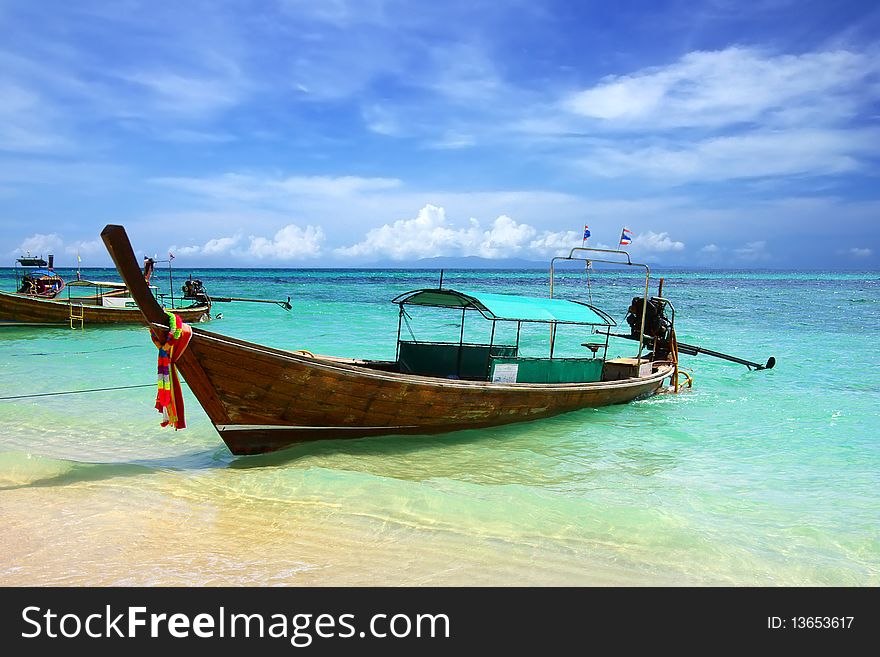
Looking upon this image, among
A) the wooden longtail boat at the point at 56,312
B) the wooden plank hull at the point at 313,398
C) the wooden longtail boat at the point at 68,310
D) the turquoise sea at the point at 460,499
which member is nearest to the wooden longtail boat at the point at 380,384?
the wooden plank hull at the point at 313,398

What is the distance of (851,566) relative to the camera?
5.40 meters

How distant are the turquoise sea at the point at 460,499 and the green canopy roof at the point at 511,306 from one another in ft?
5.54

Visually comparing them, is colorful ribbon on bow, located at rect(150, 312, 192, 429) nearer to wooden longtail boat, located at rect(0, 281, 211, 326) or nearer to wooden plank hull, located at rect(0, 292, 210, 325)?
wooden longtail boat, located at rect(0, 281, 211, 326)

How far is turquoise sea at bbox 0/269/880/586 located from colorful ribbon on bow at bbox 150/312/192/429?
0.88 m

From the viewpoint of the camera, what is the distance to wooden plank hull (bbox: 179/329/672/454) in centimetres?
675

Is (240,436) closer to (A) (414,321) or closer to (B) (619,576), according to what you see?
(B) (619,576)

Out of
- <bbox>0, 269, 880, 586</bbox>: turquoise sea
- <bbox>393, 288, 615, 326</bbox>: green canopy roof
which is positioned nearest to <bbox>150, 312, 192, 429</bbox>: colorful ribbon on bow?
<bbox>0, 269, 880, 586</bbox>: turquoise sea

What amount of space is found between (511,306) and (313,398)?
138 inches

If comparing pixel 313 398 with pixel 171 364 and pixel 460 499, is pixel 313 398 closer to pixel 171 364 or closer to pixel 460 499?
pixel 171 364

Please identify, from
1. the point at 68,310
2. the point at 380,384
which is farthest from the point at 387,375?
the point at 68,310

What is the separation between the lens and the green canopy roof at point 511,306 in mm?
9273

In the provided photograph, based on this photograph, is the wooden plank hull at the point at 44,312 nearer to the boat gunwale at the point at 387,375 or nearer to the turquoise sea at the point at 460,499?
the turquoise sea at the point at 460,499

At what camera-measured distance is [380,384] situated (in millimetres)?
7715
